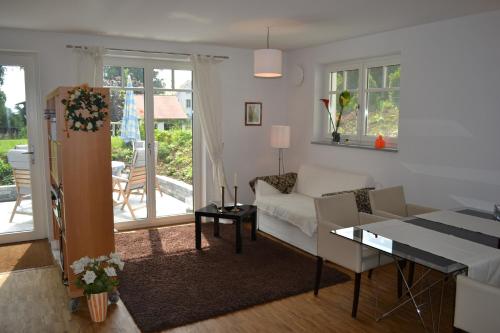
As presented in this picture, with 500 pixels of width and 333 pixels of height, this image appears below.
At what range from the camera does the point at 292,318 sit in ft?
10.6

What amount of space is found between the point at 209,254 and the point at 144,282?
0.91 metres

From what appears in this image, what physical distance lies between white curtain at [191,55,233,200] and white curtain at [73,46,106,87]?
1190 millimetres

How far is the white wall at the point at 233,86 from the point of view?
4883mm

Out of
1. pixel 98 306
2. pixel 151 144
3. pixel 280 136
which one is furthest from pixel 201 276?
pixel 280 136

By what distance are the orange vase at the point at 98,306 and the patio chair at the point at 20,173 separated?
2.48 m

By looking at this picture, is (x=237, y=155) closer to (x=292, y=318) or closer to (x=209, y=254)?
(x=209, y=254)

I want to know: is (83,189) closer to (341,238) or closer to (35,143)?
(35,143)

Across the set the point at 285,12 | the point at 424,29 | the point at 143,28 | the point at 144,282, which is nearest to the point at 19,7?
the point at 143,28

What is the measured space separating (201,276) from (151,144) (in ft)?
7.39

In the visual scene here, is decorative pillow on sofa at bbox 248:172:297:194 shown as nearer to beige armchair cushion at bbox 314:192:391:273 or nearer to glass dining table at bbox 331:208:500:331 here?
beige armchair cushion at bbox 314:192:391:273

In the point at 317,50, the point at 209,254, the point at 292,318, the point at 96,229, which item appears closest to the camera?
the point at 292,318

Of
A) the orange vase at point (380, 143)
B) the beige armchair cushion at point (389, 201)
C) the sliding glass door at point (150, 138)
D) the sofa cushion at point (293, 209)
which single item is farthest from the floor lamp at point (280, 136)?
the beige armchair cushion at point (389, 201)

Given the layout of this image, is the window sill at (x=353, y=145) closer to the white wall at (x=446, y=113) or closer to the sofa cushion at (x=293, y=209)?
the white wall at (x=446, y=113)

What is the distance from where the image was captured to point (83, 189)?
347 cm
